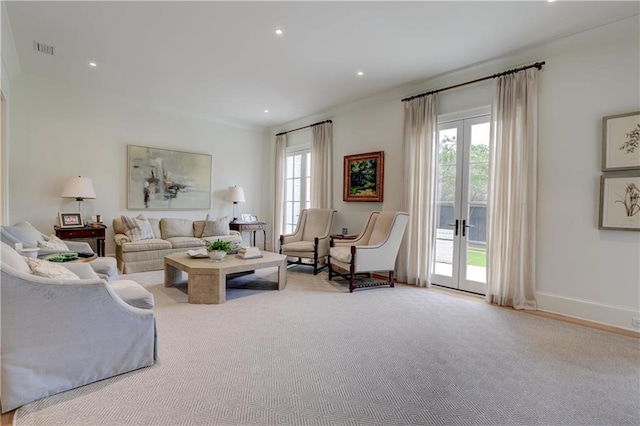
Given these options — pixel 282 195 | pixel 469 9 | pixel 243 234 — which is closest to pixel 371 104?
pixel 469 9

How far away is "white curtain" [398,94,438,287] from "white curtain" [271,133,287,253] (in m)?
3.19

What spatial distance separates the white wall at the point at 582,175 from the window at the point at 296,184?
12.6 feet

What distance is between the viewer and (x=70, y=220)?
16.0 feet

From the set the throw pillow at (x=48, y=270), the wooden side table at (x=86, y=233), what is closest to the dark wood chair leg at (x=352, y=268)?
the throw pillow at (x=48, y=270)

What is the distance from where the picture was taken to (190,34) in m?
3.35

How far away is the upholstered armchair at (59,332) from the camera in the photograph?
5.46ft

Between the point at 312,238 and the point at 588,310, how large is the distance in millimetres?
3822

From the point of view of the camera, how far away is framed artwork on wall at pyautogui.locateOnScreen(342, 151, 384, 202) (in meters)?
5.13

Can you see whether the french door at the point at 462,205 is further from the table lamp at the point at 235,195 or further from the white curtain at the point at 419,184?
the table lamp at the point at 235,195

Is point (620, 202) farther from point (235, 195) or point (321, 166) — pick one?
point (235, 195)

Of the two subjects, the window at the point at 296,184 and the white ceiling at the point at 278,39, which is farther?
the window at the point at 296,184

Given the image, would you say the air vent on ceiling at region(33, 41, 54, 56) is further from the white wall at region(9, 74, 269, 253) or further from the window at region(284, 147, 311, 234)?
the window at region(284, 147, 311, 234)

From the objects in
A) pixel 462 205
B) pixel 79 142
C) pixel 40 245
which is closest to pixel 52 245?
pixel 40 245

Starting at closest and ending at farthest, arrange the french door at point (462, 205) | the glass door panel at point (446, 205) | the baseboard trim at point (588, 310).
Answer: the baseboard trim at point (588, 310), the french door at point (462, 205), the glass door panel at point (446, 205)
